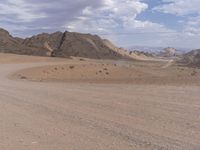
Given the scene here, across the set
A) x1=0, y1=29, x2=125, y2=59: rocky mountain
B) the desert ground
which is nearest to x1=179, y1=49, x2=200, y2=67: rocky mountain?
x1=0, y1=29, x2=125, y2=59: rocky mountain

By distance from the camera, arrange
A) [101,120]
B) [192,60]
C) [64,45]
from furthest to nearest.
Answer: [64,45], [192,60], [101,120]

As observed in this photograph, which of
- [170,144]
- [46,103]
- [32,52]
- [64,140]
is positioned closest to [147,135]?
[170,144]

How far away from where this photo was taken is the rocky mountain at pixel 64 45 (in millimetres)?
97875

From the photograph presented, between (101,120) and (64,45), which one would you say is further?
(64,45)

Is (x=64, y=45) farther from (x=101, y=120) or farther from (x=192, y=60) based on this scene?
(x=101, y=120)

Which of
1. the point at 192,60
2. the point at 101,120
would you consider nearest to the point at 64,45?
the point at 192,60

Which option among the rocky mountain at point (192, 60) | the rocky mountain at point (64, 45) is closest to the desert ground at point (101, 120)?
the rocky mountain at point (192, 60)

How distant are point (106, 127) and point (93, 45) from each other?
108m

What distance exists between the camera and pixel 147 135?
391 inches

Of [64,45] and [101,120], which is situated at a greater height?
[64,45]

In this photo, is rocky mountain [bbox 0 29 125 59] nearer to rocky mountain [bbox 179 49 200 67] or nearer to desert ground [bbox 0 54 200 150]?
rocky mountain [bbox 179 49 200 67]

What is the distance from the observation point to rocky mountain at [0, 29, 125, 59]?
97.9 m

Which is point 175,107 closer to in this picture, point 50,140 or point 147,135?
point 147,135

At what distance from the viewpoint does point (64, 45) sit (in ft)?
388
